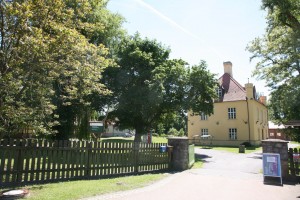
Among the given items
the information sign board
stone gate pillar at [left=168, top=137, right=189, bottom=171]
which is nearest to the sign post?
stone gate pillar at [left=168, top=137, right=189, bottom=171]

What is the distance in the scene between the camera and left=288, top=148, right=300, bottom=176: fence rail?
11.0m

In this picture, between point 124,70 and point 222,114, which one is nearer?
point 124,70

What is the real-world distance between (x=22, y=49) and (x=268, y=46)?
2596cm

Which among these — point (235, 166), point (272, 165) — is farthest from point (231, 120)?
point (272, 165)

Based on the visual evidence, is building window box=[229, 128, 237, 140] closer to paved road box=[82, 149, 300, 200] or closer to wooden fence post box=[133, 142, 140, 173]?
paved road box=[82, 149, 300, 200]

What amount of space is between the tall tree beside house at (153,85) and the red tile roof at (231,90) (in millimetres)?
15422

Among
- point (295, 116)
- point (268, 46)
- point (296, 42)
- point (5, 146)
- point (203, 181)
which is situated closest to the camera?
point (5, 146)

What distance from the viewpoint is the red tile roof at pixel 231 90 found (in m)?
40.8

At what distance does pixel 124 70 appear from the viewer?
26.7 m

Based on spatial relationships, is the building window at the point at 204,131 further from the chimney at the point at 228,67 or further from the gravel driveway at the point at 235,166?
the gravel driveway at the point at 235,166

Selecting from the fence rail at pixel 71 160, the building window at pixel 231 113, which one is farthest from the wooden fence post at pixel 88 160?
the building window at pixel 231 113

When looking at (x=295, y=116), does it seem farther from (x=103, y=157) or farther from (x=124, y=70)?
(x=103, y=157)

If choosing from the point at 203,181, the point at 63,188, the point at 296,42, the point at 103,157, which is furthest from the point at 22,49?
the point at 296,42

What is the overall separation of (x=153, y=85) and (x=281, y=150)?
14893 mm
